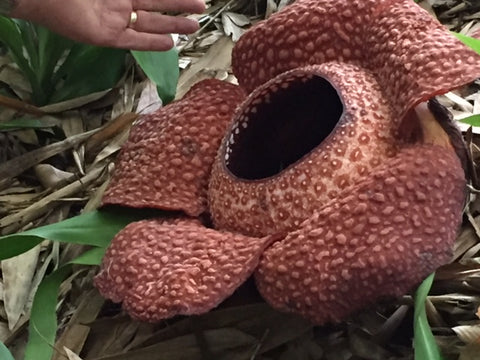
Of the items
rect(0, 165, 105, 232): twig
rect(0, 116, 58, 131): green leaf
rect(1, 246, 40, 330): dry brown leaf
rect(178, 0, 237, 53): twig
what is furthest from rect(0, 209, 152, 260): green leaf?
rect(178, 0, 237, 53): twig

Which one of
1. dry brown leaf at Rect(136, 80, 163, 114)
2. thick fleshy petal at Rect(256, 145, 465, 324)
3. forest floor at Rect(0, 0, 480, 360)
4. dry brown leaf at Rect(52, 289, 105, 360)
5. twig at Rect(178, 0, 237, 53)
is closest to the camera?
thick fleshy petal at Rect(256, 145, 465, 324)

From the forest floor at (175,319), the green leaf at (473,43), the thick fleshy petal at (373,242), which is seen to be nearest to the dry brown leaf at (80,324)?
the forest floor at (175,319)

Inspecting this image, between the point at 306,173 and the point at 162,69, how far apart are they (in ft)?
1.72

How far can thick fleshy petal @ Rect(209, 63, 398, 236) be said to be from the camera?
842 mm

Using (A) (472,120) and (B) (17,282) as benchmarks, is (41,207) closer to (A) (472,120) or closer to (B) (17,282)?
(B) (17,282)

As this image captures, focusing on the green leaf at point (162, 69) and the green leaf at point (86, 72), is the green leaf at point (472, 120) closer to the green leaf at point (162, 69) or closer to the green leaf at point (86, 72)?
the green leaf at point (162, 69)

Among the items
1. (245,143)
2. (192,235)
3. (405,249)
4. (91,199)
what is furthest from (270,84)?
(91,199)

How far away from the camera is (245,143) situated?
3.20 feet

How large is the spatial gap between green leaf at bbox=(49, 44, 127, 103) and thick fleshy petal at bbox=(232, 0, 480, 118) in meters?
0.43

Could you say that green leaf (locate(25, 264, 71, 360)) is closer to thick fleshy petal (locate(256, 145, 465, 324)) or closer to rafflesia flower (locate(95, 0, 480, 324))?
rafflesia flower (locate(95, 0, 480, 324))

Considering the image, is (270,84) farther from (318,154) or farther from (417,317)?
(417,317)

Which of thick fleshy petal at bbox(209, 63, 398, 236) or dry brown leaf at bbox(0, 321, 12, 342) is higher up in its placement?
thick fleshy petal at bbox(209, 63, 398, 236)

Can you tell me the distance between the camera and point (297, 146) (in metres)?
0.99

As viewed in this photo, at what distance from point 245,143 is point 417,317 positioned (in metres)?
0.31
